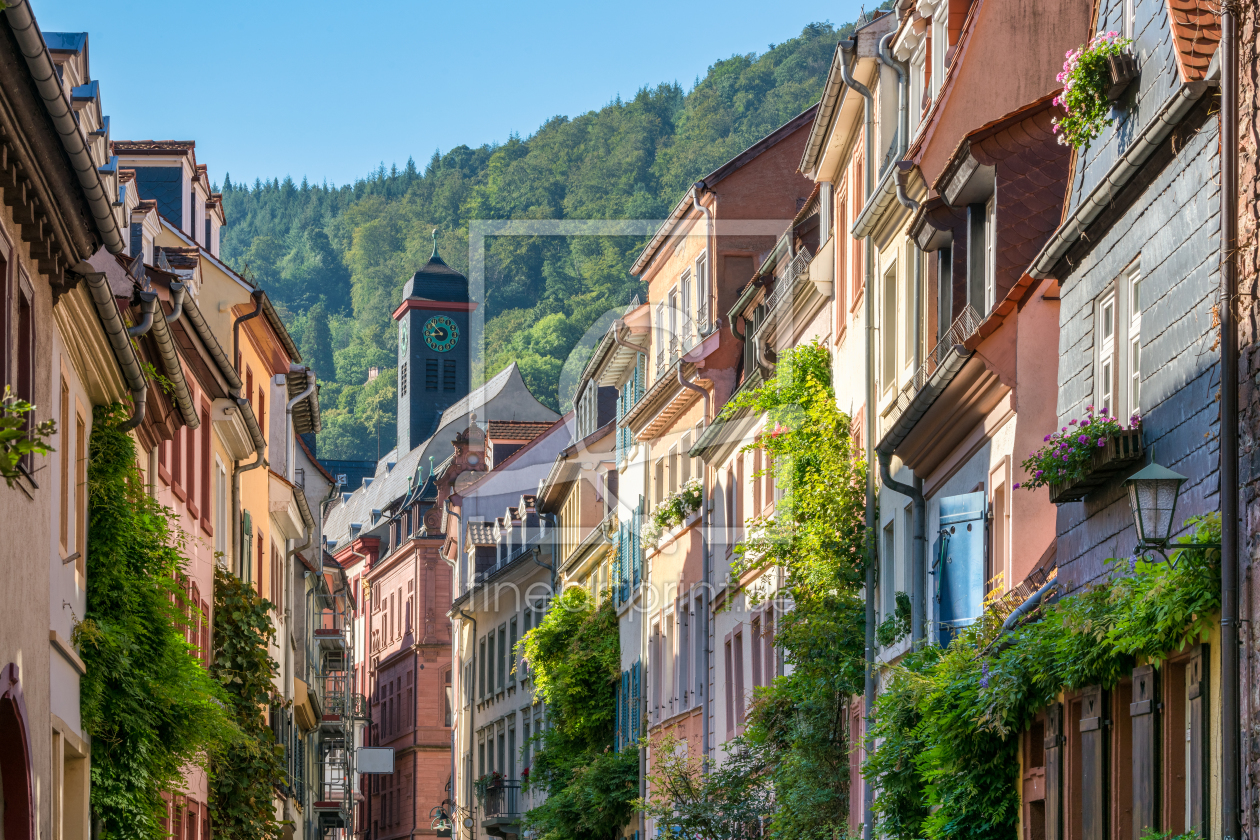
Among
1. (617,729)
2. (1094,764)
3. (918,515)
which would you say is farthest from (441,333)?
(1094,764)

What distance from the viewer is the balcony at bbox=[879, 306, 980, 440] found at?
16453 millimetres

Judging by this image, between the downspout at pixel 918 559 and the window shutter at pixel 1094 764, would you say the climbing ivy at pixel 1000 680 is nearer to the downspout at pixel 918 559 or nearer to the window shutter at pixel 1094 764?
the window shutter at pixel 1094 764

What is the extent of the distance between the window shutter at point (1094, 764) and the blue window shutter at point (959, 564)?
366 cm

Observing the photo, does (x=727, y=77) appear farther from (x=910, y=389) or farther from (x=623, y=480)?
(x=910, y=389)

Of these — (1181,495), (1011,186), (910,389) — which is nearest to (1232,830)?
(1181,495)

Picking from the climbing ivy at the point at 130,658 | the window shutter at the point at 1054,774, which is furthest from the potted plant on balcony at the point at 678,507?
the window shutter at the point at 1054,774

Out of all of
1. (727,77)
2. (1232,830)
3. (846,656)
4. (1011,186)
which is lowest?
(1232,830)

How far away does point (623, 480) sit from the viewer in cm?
4131

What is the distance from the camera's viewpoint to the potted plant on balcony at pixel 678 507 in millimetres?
32938

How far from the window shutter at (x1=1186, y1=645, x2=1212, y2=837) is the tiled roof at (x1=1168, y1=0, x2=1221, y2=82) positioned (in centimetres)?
347

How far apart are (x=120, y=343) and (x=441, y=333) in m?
88.6

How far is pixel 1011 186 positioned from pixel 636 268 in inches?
887

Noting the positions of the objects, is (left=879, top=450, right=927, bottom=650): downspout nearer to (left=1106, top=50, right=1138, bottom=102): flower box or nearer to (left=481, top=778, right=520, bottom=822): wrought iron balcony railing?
(left=1106, top=50, right=1138, bottom=102): flower box

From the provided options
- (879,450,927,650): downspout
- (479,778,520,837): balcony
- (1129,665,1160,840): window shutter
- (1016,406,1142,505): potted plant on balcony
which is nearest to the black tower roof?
(479,778,520,837): balcony
